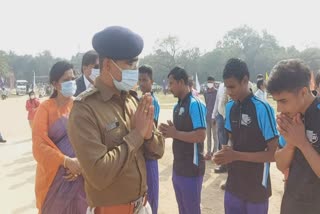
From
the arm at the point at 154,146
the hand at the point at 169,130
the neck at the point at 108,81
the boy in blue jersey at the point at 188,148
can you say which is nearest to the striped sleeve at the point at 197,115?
the boy in blue jersey at the point at 188,148

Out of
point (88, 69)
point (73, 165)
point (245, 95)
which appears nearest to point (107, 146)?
point (73, 165)

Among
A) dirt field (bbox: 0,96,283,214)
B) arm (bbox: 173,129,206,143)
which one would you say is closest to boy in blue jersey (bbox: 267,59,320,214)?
arm (bbox: 173,129,206,143)

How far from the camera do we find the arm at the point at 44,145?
3.31m

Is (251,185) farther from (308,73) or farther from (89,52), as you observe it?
(89,52)

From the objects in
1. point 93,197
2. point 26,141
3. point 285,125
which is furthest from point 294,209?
point 26,141

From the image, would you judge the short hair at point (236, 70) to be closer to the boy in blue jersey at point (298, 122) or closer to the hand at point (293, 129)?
the boy in blue jersey at point (298, 122)

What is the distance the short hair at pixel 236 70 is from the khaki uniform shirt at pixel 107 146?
1.22 m

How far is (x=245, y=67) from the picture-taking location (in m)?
3.35

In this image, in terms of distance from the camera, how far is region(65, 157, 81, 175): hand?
322 cm

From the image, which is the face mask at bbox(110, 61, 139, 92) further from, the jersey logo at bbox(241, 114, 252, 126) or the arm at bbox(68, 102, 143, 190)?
the jersey logo at bbox(241, 114, 252, 126)

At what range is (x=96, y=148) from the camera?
1.98 m

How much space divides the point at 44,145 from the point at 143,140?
153cm

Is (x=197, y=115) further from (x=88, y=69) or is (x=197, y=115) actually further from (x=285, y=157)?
(x=285, y=157)

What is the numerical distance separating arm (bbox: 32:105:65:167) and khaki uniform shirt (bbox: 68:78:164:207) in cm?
119
